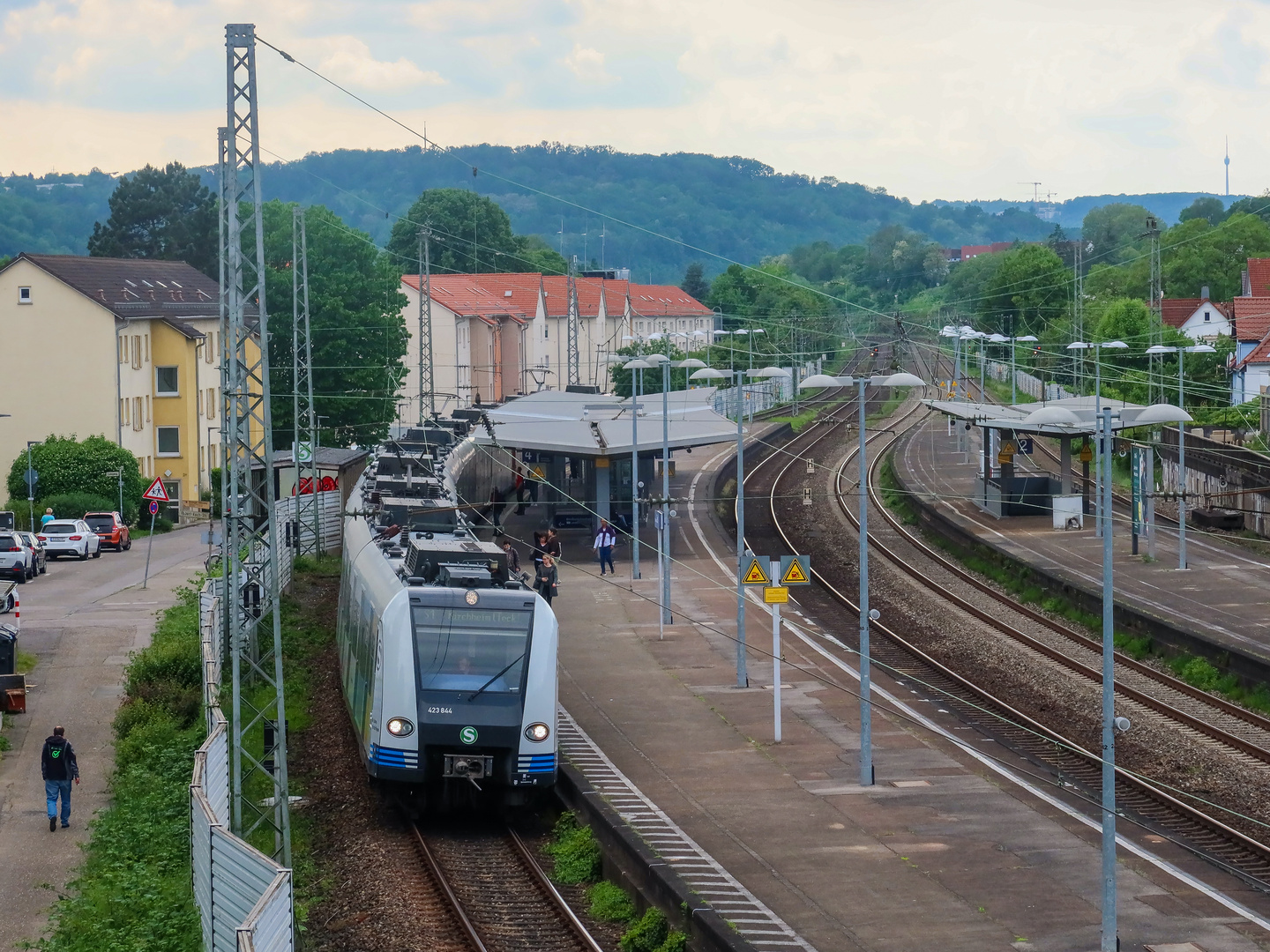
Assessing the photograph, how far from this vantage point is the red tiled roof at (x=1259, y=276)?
82.4 m

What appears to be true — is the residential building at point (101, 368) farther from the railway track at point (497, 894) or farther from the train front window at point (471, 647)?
the railway track at point (497, 894)

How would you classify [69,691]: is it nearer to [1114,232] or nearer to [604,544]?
[604,544]

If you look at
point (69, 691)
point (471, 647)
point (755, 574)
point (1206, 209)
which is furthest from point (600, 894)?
point (1206, 209)

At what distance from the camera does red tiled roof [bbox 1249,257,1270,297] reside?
82438mm

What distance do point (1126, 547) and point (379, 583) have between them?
1091 inches

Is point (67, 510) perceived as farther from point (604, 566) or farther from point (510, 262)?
point (510, 262)

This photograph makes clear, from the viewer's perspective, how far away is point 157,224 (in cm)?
11262

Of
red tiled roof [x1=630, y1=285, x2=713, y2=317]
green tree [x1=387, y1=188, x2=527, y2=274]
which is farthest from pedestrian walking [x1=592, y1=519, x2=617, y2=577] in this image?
red tiled roof [x1=630, y1=285, x2=713, y2=317]

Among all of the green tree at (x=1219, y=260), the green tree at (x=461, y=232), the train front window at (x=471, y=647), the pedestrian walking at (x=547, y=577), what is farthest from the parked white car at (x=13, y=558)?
the green tree at (x=461, y=232)

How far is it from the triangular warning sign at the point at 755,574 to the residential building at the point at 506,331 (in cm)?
4469

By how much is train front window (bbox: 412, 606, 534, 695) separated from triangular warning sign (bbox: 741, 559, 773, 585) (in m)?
6.60

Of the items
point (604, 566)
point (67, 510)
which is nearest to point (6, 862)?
point (604, 566)

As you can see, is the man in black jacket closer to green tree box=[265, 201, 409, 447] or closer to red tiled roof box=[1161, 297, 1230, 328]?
green tree box=[265, 201, 409, 447]

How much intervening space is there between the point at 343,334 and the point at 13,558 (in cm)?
2624
